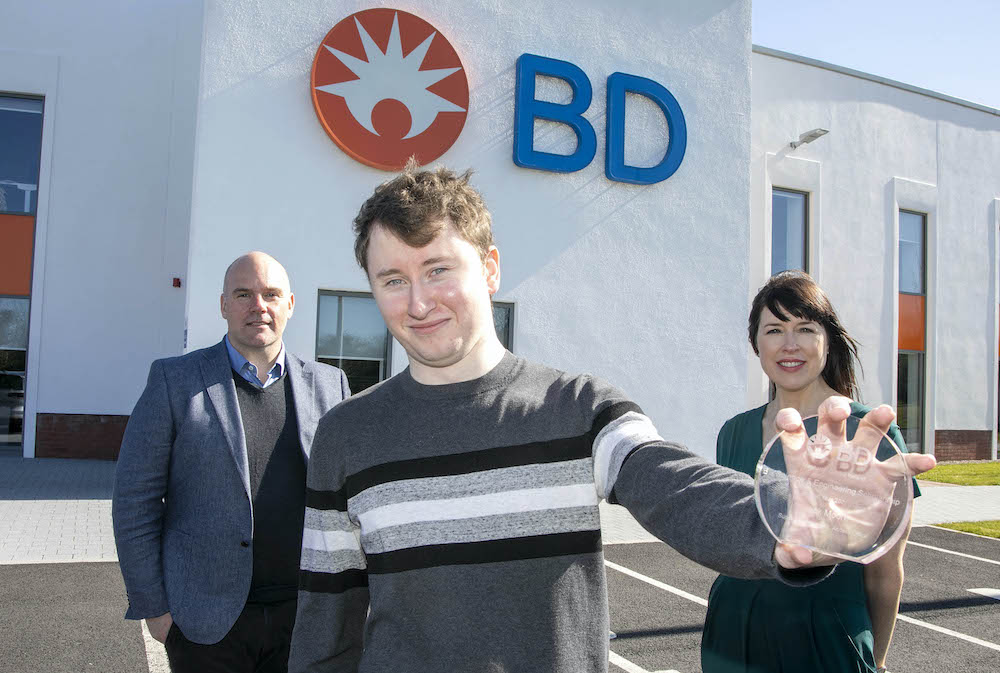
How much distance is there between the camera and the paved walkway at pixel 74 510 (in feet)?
21.8

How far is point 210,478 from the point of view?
2.51 meters

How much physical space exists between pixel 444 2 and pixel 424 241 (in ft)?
30.1

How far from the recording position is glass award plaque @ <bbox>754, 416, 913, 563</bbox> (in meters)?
0.97

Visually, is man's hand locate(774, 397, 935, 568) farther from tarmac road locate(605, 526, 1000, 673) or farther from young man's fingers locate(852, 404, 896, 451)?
tarmac road locate(605, 526, 1000, 673)

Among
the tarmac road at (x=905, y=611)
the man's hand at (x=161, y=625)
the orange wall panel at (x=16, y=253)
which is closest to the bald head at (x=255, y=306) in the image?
the man's hand at (x=161, y=625)

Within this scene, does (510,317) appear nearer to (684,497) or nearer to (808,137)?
(808,137)

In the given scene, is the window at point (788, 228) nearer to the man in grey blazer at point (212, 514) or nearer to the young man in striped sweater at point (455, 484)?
the man in grey blazer at point (212, 514)

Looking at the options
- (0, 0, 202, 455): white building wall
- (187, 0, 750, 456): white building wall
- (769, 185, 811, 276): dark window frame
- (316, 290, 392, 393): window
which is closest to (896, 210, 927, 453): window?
(769, 185, 811, 276): dark window frame

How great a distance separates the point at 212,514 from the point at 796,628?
1.81m

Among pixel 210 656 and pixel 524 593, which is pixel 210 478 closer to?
pixel 210 656

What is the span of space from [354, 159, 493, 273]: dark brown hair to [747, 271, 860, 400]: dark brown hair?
4.42ft

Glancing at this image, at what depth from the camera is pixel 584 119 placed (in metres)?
10.3

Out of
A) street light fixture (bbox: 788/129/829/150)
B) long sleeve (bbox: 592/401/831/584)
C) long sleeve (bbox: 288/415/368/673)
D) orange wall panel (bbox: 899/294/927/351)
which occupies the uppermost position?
street light fixture (bbox: 788/129/829/150)

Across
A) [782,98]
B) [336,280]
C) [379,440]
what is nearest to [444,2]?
[336,280]
